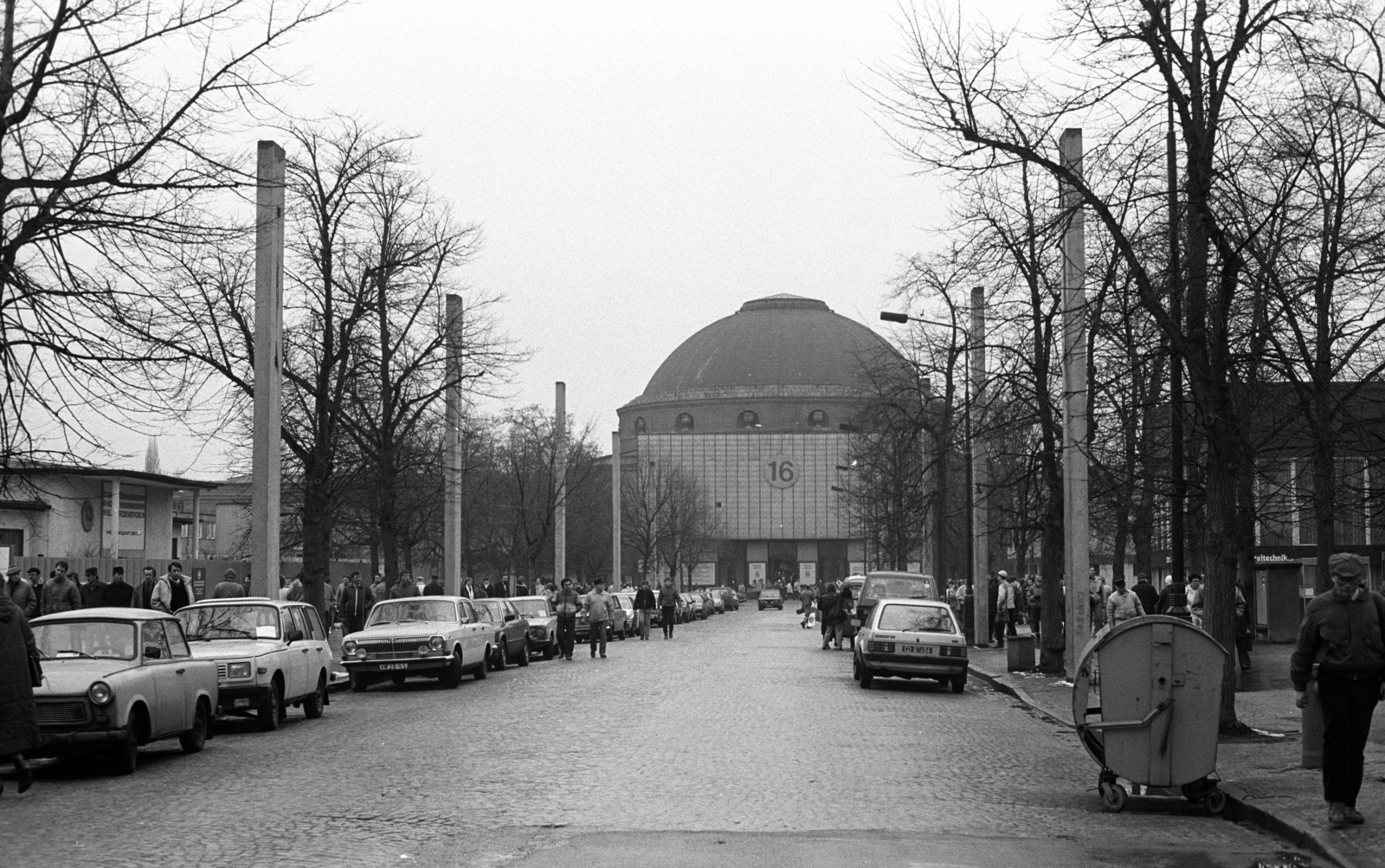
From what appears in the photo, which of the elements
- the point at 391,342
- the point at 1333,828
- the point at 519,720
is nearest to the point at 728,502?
the point at 391,342

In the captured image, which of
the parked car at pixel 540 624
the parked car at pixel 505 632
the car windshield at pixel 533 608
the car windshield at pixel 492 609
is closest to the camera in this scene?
the parked car at pixel 505 632

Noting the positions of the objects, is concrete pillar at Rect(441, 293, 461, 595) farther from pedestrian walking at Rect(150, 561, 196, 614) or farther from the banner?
the banner

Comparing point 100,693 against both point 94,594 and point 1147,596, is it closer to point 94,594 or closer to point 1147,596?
point 94,594

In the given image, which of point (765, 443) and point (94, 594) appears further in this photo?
point (765, 443)

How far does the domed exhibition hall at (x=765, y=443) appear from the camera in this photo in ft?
498

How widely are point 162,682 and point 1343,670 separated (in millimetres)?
10641

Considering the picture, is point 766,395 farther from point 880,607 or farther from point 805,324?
point 880,607

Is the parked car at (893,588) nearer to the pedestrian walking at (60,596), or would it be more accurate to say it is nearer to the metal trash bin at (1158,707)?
the pedestrian walking at (60,596)

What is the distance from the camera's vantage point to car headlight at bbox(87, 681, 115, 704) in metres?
14.8

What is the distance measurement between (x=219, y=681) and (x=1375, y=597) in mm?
12923

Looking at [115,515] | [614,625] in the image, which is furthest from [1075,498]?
[115,515]

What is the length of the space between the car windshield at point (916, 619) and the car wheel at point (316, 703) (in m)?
9.97

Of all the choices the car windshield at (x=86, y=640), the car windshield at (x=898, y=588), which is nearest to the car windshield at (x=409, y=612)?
the car windshield at (x=86, y=640)

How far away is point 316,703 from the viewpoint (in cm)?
2192
